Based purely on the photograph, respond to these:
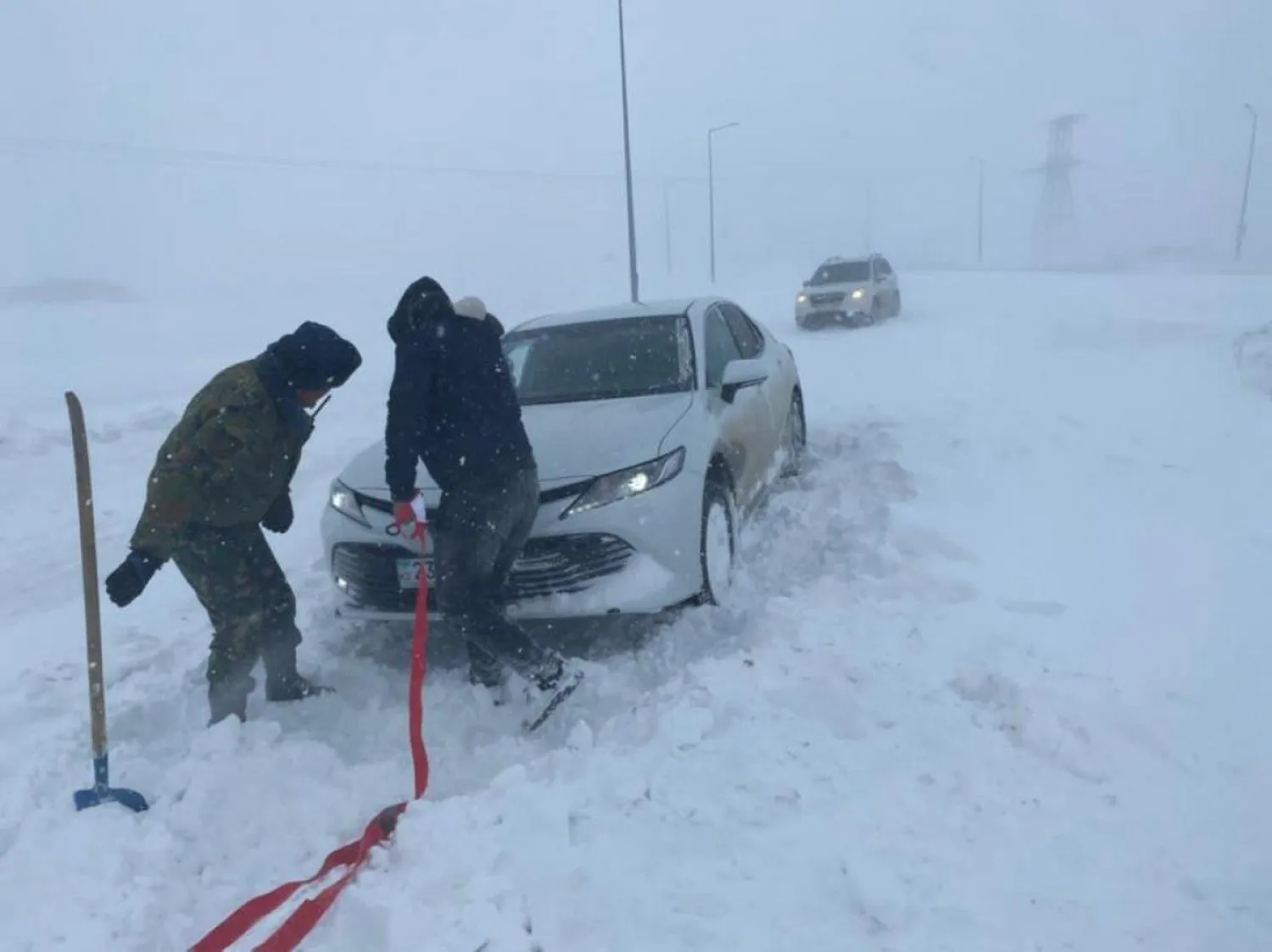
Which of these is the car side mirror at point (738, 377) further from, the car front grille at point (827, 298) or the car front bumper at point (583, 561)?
the car front grille at point (827, 298)

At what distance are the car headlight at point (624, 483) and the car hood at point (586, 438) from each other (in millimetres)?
41

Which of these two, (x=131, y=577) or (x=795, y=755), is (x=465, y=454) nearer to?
(x=131, y=577)

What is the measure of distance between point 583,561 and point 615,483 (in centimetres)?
36

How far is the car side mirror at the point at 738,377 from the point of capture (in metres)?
4.82

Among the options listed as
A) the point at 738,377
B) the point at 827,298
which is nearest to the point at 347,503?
the point at 738,377

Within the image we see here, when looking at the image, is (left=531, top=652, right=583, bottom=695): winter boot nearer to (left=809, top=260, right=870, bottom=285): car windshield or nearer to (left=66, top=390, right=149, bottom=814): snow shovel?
(left=66, top=390, right=149, bottom=814): snow shovel

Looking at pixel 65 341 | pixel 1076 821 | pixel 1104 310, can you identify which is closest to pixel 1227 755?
pixel 1076 821

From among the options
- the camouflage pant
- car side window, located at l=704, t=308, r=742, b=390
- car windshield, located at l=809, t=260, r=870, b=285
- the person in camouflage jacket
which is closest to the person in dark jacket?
the person in camouflage jacket

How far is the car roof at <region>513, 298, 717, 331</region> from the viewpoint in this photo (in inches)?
220

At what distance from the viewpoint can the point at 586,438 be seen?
14.3ft

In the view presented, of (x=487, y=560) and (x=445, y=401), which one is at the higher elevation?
(x=445, y=401)

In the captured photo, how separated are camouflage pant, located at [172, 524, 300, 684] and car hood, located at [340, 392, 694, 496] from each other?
69 centimetres

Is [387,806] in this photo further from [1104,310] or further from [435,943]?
[1104,310]

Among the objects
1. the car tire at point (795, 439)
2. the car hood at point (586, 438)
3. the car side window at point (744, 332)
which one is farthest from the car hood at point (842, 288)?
the car hood at point (586, 438)
